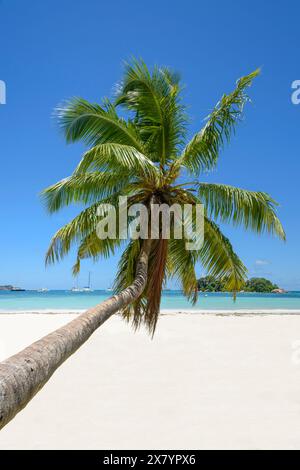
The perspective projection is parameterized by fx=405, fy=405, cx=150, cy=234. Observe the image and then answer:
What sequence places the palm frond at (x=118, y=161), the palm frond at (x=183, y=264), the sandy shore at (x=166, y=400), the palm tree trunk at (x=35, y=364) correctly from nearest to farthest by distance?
the palm tree trunk at (x=35, y=364) < the sandy shore at (x=166, y=400) < the palm frond at (x=118, y=161) < the palm frond at (x=183, y=264)

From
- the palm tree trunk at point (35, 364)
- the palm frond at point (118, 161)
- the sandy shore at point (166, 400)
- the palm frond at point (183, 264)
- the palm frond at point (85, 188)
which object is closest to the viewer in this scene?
the palm tree trunk at point (35, 364)

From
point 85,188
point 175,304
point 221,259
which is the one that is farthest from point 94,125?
point 175,304

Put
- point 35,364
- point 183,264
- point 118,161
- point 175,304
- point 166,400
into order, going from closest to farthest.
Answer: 1. point 35,364
2. point 118,161
3. point 166,400
4. point 183,264
5. point 175,304

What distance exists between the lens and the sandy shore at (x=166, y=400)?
500 centimetres

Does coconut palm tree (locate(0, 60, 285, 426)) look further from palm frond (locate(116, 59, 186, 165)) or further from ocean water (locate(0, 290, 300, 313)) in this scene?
ocean water (locate(0, 290, 300, 313))

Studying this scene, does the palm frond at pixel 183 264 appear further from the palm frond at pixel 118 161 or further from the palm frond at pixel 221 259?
Answer: the palm frond at pixel 118 161

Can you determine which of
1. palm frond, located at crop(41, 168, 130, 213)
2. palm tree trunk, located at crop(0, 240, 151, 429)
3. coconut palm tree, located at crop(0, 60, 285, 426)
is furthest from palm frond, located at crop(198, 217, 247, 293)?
palm tree trunk, located at crop(0, 240, 151, 429)

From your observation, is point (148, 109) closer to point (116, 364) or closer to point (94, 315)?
point (94, 315)

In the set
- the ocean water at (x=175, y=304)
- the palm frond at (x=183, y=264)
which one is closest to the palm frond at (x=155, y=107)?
the palm frond at (x=183, y=264)

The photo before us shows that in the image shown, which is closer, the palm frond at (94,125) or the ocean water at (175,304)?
the palm frond at (94,125)

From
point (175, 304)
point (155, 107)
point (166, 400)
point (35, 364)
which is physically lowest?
point (175, 304)

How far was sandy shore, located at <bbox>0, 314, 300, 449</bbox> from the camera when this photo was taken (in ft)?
16.4

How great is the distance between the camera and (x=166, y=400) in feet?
21.5

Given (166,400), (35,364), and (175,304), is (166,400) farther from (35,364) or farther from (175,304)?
(175,304)
